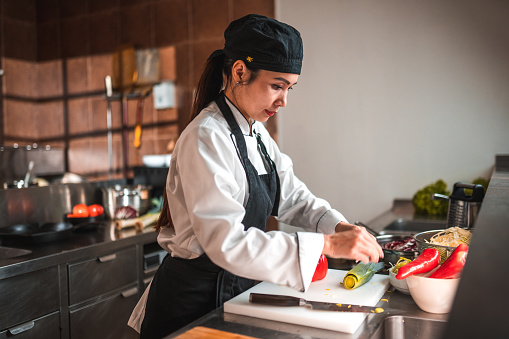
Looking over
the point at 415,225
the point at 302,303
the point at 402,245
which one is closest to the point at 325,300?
the point at 302,303

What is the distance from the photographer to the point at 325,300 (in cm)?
128

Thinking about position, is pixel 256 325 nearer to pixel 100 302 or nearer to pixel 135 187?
pixel 100 302

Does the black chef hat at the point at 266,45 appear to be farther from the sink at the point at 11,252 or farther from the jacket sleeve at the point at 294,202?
the sink at the point at 11,252

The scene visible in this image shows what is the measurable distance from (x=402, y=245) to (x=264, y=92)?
0.77 m

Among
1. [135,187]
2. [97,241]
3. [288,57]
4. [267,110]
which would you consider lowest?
[97,241]

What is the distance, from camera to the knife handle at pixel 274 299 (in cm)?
123

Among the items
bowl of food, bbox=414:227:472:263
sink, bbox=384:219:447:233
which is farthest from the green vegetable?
bowl of food, bbox=414:227:472:263

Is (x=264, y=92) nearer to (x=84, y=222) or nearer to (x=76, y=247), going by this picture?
(x=76, y=247)

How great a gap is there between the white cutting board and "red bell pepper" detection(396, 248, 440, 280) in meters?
0.11

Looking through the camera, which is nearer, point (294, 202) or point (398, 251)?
A: point (398, 251)

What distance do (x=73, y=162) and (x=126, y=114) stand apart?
90cm

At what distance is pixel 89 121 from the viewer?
4.82 m

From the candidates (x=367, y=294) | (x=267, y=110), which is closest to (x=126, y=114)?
(x=267, y=110)

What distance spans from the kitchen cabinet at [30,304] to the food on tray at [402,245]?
58.1 inches
